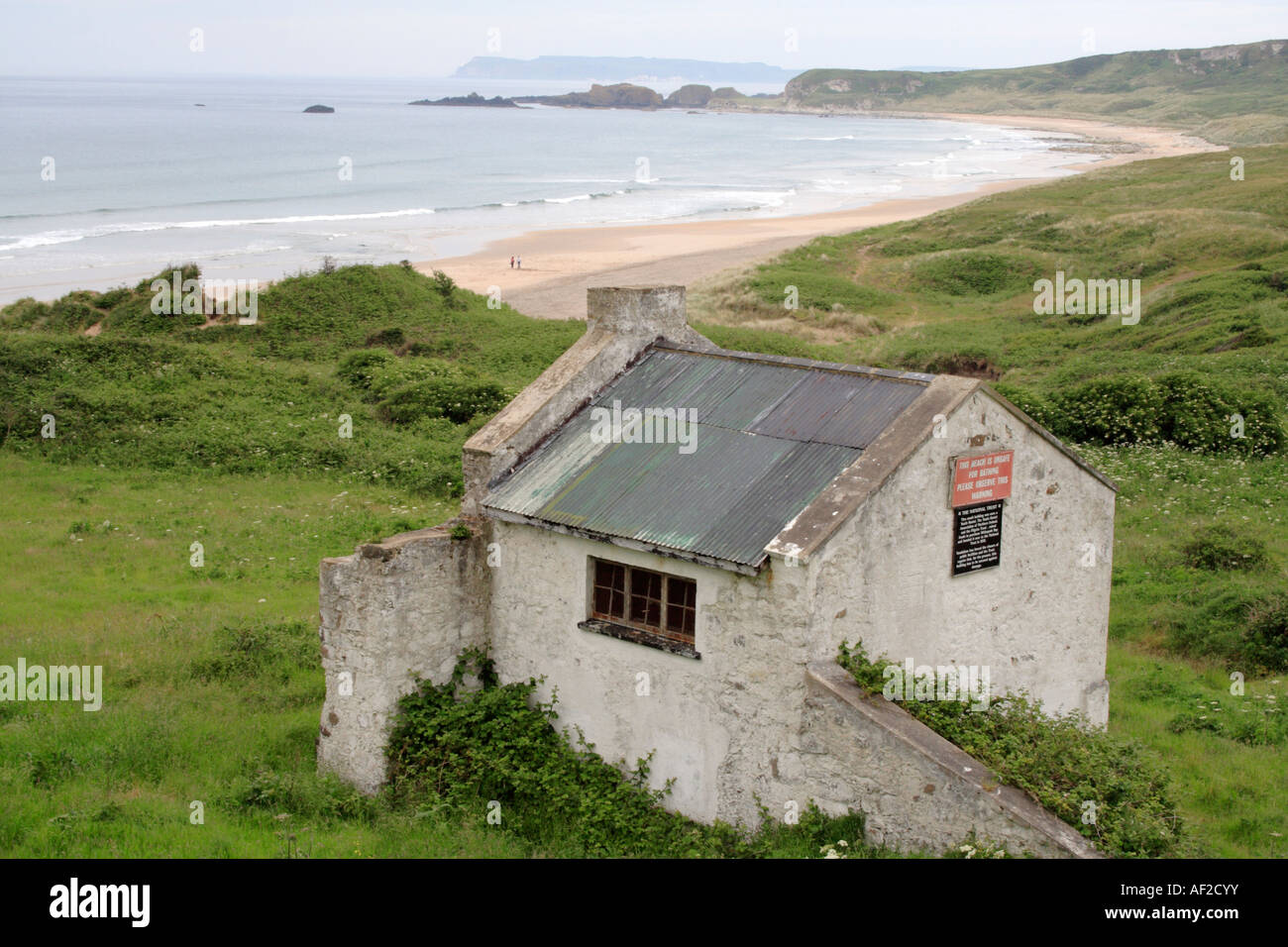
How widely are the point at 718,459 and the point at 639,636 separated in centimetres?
183

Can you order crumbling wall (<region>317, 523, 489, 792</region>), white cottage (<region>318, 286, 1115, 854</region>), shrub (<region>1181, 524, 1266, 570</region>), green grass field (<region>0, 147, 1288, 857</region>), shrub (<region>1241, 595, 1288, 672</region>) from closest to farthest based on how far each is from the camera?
1. white cottage (<region>318, 286, 1115, 854</region>)
2. green grass field (<region>0, 147, 1288, 857</region>)
3. crumbling wall (<region>317, 523, 489, 792</region>)
4. shrub (<region>1241, 595, 1288, 672</region>)
5. shrub (<region>1181, 524, 1266, 570</region>)

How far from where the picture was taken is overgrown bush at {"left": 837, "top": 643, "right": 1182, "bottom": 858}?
9234mm

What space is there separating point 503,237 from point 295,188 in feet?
89.0

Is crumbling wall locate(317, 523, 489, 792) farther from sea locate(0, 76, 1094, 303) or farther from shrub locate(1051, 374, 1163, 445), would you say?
sea locate(0, 76, 1094, 303)

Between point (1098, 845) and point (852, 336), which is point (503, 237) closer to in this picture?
point (852, 336)

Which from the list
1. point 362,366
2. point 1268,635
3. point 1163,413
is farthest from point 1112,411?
point 362,366

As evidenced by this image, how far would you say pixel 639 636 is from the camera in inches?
448

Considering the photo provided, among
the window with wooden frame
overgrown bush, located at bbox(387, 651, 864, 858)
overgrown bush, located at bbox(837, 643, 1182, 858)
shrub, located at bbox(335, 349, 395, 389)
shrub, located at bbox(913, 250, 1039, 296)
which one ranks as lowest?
overgrown bush, located at bbox(387, 651, 864, 858)

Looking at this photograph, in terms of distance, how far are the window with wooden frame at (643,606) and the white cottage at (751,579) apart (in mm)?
22

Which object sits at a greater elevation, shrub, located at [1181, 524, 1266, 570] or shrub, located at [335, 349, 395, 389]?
shrub, located at [335, 349, 395, 389]

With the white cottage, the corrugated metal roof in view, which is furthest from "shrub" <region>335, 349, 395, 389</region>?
the corrugated metal roof

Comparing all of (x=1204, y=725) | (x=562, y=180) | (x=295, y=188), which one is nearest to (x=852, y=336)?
(x=1204, y=725)

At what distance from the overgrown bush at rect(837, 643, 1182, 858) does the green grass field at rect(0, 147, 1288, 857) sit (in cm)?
58
